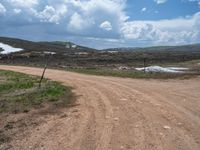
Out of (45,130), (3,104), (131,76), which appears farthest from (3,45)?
(45,130)

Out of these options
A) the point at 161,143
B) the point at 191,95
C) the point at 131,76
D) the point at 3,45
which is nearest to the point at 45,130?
the point at 161,143

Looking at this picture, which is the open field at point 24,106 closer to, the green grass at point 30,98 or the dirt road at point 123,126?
the green grass at point 30,98

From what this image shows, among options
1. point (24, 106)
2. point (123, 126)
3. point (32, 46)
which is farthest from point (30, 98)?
point (32, 46)

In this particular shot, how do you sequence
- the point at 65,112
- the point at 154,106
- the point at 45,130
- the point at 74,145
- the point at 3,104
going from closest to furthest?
the point at 74,145 → the point at 45,130 → the point at 65,112 → the point at 154,106 → the point at 3,104

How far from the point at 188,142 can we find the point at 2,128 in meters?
5.17

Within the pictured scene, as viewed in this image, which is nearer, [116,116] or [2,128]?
[2,128]

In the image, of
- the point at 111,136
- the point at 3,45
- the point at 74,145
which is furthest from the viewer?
the point at 3,45

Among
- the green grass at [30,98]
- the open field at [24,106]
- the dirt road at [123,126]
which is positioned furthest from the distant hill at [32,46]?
the dirt road at [123,126]

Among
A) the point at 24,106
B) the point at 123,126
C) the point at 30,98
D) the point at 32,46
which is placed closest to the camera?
the point at 123,126

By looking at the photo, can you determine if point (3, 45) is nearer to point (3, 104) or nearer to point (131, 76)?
point (131, 76)

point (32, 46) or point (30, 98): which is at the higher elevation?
point (32, 46)

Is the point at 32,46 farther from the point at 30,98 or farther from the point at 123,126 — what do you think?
the point at 123,126

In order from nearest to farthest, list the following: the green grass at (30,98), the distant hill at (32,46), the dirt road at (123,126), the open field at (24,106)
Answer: the dirt road at (123,126)
the open field at (24,106)
the green grass at (30,98)
the distant hill at (32,46)

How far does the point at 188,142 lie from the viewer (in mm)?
8953
